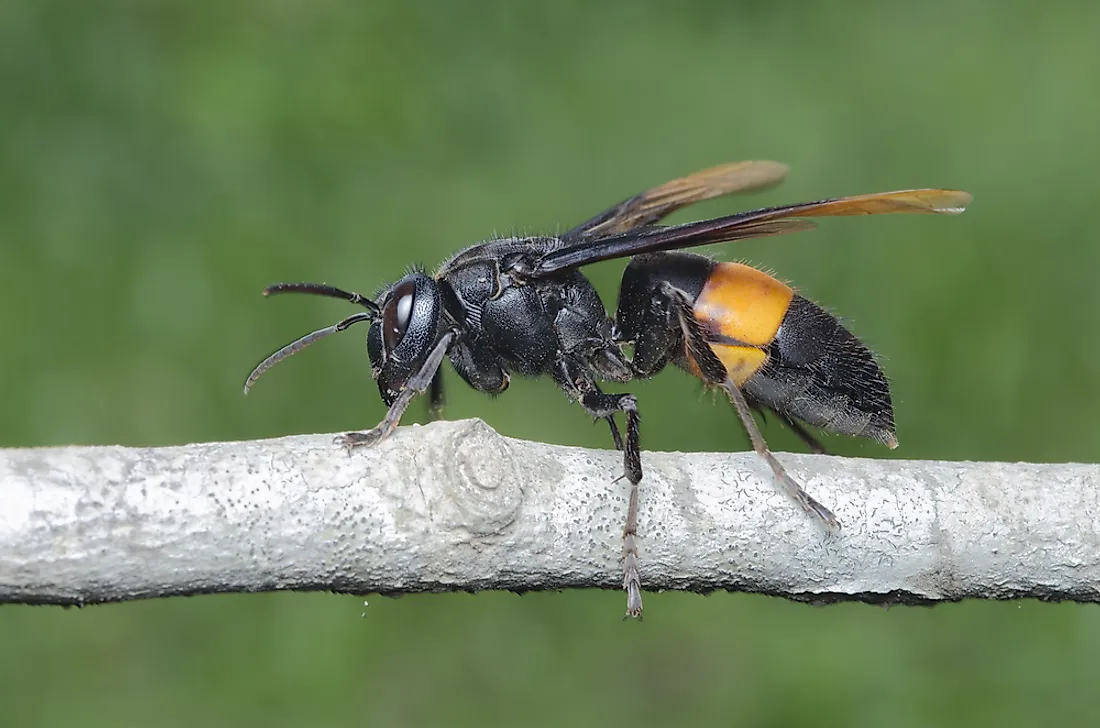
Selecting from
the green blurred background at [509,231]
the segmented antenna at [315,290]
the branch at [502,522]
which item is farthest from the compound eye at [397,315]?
the branch at [502,522]

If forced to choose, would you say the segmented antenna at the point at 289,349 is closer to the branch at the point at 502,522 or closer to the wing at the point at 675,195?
the wing at the point at 675,195

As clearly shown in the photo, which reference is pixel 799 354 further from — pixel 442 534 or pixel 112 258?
pixel 112 258

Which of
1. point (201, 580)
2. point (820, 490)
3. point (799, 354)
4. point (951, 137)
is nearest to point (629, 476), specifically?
point (820, 490)

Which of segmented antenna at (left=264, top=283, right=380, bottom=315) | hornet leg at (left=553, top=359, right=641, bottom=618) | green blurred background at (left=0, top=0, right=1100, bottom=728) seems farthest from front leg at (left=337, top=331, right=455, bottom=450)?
green blurred background at (left=0, top=0, right=1100, bottom=728)

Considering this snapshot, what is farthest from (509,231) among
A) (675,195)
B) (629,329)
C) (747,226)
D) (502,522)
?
(502,522)

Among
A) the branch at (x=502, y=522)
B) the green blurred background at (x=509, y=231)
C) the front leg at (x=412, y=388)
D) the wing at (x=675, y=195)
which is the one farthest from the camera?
the green blurred background at (x=509, y=231)

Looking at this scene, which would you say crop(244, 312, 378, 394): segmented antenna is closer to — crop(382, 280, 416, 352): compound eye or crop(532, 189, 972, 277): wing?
crop(382, 280, 416, 352): compound eye
